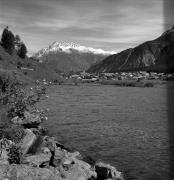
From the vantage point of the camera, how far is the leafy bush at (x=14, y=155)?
19250 millimetres

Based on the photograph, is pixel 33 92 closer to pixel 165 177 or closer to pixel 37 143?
pixel 37 143

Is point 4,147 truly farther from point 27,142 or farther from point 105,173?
point 105,173

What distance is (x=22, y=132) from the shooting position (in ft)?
78.4

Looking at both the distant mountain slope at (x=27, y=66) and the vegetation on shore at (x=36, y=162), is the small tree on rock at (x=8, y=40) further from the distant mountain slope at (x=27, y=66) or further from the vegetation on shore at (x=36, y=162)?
the vegetation on shore at (x=36, y=162)

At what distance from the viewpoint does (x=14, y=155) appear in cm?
1958

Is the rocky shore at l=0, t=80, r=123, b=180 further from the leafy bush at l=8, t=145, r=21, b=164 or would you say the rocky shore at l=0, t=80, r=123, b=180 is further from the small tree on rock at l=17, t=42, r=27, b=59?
the small tree on rock at l=17, t=42, r=27, b=59

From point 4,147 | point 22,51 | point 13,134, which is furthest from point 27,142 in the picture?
point 22,51

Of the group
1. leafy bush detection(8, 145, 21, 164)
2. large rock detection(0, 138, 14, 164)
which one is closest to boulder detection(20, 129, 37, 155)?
large rock detection(0, 138, 14, 164)

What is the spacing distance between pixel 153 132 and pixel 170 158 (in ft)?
34.9

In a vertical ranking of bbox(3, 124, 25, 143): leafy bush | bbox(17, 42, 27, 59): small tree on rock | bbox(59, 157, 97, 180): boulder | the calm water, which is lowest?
the calm water

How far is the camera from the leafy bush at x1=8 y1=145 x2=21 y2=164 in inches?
758

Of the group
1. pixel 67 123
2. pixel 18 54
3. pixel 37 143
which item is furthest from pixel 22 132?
pixel 18 54

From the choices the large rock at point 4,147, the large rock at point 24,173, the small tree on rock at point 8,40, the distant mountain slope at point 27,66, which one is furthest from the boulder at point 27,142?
the small tree on rock at point 8,40

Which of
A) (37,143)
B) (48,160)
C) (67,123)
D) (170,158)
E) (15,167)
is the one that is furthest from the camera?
(67,123)
